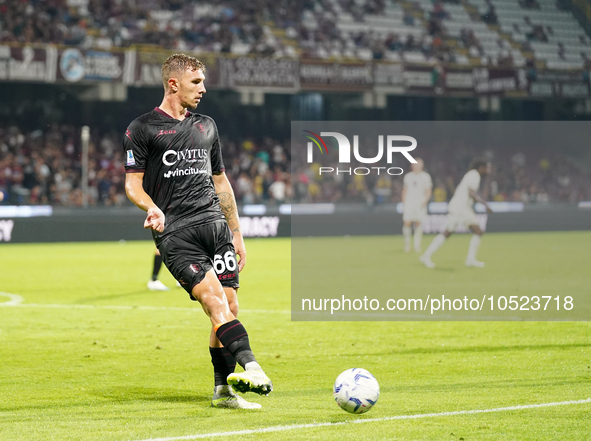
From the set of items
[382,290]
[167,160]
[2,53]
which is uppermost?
[2,53]

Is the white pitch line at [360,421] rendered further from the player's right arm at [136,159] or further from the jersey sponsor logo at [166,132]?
the jersey sponsor logo at [166,132]

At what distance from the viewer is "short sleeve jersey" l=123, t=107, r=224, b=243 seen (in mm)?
5148

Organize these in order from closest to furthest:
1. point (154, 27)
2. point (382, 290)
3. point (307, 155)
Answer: point (382, 290), point (154, 27), point (307, 155)

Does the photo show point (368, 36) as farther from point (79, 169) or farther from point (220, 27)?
point (79, 169)

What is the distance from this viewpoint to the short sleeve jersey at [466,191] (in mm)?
15453

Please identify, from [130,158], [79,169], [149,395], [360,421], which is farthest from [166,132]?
[79,169]

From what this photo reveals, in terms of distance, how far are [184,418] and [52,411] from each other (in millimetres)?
922

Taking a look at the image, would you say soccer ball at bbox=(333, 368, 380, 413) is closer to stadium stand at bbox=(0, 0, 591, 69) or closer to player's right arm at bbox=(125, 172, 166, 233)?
player's right arm at bbox=(125, 172, 166, 233)

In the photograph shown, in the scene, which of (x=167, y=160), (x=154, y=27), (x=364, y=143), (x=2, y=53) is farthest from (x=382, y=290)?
(x=364, y=143)

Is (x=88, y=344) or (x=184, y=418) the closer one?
(x=184, y=418)

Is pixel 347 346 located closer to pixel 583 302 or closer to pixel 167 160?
pixel 167 160

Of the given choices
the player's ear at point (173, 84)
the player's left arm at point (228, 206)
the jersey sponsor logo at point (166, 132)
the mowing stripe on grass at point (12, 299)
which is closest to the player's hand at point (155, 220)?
the jersey sponsor logo at point (166, 132)

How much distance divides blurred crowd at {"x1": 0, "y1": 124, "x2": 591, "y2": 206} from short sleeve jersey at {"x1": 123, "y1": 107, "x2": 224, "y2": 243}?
18.3m

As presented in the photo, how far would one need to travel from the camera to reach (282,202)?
2611 centimetres
